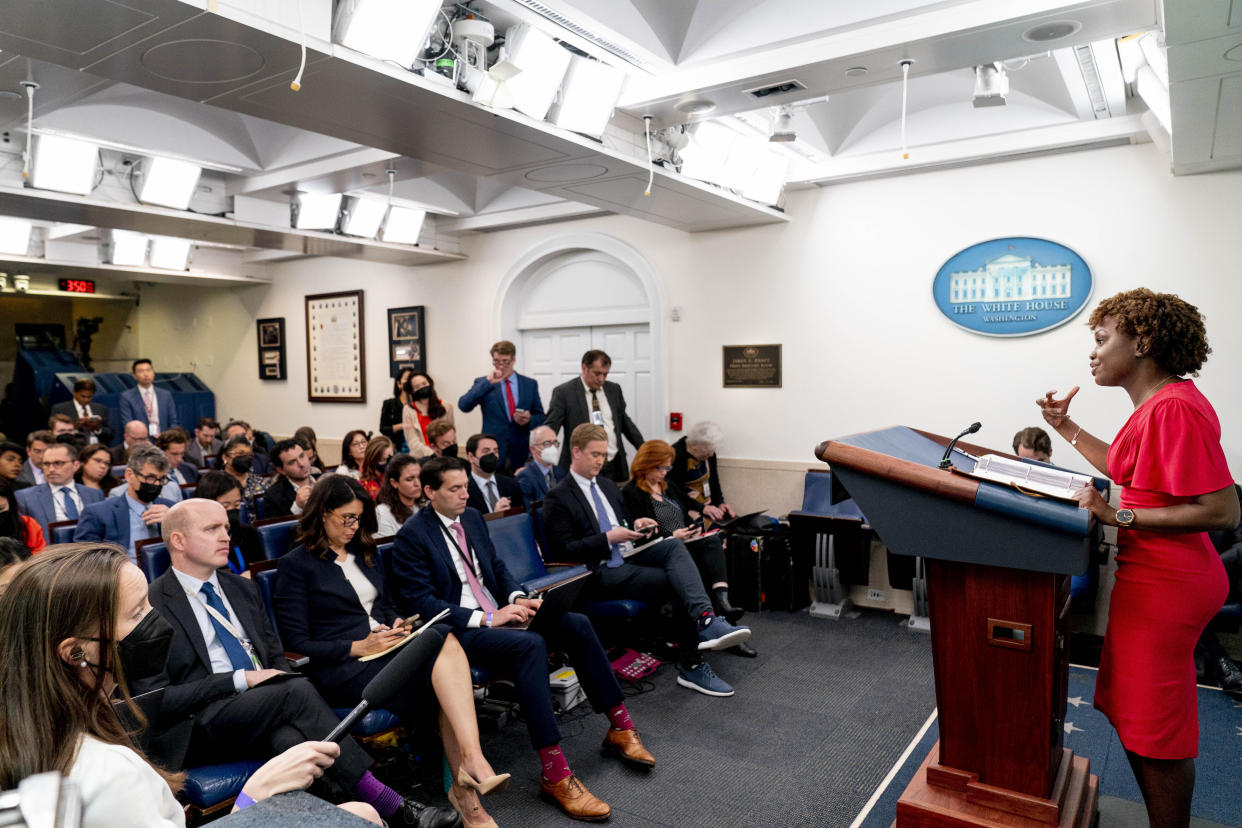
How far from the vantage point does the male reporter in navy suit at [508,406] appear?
20.1 feet

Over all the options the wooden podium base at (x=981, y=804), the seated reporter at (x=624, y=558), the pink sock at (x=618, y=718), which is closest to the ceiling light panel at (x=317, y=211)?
the seated reporter at (x=624, y=558)

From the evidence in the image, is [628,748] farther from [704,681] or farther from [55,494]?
[55,494]

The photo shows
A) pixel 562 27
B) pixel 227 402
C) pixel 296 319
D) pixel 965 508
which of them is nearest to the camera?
pixel 965 508

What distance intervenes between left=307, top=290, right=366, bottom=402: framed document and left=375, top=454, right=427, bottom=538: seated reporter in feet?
15.5

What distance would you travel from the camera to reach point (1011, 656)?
2.01 meters

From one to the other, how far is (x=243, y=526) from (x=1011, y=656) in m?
3.19

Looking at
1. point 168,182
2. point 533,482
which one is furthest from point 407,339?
point 533,482

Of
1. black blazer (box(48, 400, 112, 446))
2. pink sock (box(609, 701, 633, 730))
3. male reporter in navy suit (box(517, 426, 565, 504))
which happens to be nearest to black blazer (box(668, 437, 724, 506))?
male reporter in navy suit (box(517, 426, 565, 504))

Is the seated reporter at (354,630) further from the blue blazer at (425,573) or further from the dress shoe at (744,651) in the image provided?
the dress shoe at (744,651)

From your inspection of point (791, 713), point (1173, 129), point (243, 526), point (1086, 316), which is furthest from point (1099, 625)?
point (243, 526)

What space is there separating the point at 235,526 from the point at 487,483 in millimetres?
1707

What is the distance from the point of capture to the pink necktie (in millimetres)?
3338

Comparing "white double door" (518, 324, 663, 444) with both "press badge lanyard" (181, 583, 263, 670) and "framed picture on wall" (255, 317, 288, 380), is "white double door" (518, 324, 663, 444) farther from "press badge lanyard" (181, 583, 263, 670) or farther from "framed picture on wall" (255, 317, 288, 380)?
"press badge lanyard" (181, 583, 263, 670)

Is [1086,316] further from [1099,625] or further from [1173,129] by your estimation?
[1099,625]
